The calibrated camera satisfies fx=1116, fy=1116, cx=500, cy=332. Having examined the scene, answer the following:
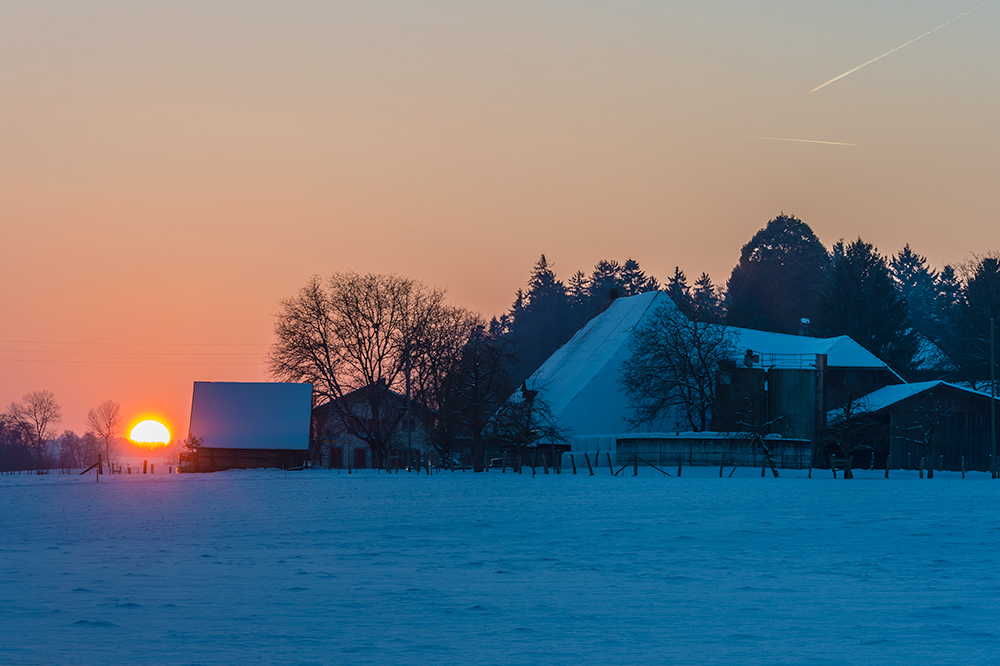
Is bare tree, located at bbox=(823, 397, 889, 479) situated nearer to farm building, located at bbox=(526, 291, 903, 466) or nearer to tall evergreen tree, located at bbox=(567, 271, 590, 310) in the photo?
farm building, located at bbox=(526, 291, 903, 466)

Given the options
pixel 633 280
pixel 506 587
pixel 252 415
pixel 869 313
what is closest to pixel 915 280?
pixel 633 280

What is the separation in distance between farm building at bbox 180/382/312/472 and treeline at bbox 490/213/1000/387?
56.8ft

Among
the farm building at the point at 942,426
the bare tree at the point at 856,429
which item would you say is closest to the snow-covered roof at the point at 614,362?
the bare tree at the point at 856,429

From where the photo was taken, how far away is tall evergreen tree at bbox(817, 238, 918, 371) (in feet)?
289

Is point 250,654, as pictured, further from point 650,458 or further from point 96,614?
point 650,458

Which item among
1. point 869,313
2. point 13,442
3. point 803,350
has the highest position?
point 869,313

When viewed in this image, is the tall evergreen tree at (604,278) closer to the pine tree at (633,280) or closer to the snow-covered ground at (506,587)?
the pine tree at (633,280)

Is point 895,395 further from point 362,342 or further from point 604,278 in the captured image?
point 604,278

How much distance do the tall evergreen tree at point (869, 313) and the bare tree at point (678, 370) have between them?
67.2 feet

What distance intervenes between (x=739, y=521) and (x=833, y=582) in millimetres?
9946

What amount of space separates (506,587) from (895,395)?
2192 inches

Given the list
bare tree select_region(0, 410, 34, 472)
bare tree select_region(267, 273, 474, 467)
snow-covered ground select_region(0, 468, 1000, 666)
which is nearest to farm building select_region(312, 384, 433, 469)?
bare tree select_region(267, 273, 474, 467)

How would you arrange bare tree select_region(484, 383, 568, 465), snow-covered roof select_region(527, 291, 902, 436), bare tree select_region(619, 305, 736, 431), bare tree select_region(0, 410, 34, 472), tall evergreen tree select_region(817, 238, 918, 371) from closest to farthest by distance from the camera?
1. bare tree select_region(484, 383, 568, 465)
2. bare tree select_region(619, 305, 736, 431)
3. snow-covered roof select_region(527, 291, 902, 436)
4. tall evergreen tree select_region(817, 238, 918, 371)
5. bare tree select_region(0, 410, 34, 472)

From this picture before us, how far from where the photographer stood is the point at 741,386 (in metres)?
70.6
